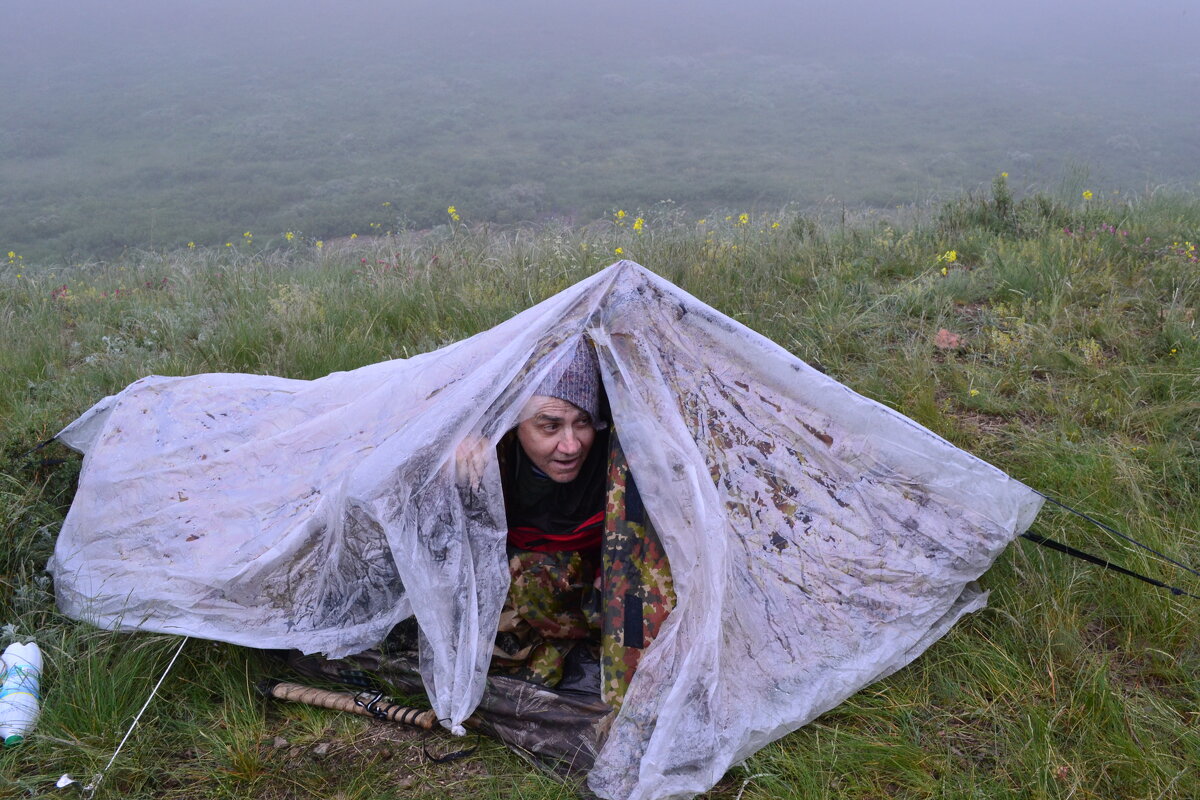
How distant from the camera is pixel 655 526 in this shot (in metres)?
2.44

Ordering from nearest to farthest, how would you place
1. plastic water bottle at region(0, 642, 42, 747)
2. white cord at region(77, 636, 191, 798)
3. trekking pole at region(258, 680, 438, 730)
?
white cord at region(77, 636, 191, 798), plastic water bottle at region(0, 642, 42, 747), trekking pole at region(258, 680, 438, 730)

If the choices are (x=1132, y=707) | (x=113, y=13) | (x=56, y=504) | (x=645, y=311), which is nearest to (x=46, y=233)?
(x=56, y=504)

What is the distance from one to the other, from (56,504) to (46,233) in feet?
40.9

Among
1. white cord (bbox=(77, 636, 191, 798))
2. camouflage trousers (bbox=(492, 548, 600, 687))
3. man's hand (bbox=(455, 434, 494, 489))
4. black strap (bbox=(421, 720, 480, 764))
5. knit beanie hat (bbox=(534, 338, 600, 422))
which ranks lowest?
black strap (bbox=(421, 720, 480, 764))

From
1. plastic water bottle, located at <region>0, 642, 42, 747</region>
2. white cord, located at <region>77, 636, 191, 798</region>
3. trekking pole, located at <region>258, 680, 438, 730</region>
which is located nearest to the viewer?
white cord, located at <region>77, 636, 191, 798</region>

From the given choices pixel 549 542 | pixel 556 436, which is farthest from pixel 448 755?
pixel 556 436

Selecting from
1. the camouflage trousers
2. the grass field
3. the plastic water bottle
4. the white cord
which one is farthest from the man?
the plastic water bottle

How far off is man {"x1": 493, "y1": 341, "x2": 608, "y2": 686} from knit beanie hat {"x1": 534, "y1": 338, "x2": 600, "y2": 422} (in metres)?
0.02

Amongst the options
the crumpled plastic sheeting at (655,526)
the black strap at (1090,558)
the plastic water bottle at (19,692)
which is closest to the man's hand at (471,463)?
the crumpled plastic sheeting at (655,526)

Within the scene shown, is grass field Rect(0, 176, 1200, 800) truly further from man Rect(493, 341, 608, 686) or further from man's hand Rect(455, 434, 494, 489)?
man's hand Rect(455, 434, 494, 489)

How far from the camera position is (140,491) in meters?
3.14

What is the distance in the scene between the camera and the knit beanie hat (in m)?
2.54

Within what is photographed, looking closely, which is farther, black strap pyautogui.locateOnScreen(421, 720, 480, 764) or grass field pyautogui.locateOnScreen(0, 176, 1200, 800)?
black strap pyautogui.locateOnScreen(421, 720, 480, 764)

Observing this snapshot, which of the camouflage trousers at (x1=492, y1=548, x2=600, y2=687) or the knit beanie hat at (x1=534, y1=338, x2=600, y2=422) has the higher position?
the knit beanie hat at (x1=534, y1=338, x2=600, y2=422)
